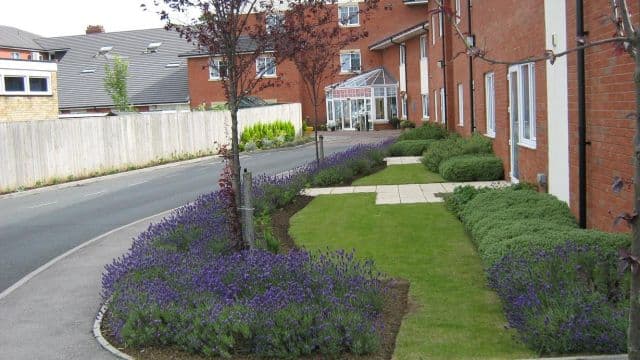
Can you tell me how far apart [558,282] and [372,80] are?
163ft

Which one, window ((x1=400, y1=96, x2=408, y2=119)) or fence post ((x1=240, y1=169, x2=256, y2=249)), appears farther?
window ((x1=400, y1=96, x2=408, y2=119))

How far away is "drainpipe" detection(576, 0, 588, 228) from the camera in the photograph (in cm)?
971

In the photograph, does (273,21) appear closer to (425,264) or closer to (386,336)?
(425,264)

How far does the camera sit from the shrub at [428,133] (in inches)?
1158

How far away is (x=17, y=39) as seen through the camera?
217 ft

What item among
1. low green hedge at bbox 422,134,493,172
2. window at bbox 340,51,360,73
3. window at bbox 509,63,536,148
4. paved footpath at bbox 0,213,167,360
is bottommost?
paved footpath at bbox 0,213,167,360

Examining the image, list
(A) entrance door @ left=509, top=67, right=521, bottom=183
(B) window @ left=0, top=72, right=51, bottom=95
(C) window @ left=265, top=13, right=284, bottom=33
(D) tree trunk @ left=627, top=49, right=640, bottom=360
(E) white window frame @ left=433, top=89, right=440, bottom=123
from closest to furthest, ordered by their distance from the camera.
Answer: (D) tree trunk @ left=627, top=49, right=640, bottom=360
(C) window @ left=265, top=13, right=284, bottom=33
(A) entrance door @ left=509, top=67, right=521, bottom=183
(E) white window frame @ left=433, top=89, right=440, bottom=123
(B) window @ left=0, top=72, right=51, bottom=95

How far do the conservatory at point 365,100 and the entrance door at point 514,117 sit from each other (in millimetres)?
39340

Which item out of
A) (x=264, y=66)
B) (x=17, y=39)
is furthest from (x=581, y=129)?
(x=17, y=39)

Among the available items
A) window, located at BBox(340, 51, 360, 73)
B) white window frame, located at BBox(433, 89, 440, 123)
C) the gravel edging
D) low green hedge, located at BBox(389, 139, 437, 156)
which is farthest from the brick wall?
the gravel edging

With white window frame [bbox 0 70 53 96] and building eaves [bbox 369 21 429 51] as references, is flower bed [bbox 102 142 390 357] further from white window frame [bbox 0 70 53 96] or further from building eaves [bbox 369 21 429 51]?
white window frame [bbox 0 70 53 96]

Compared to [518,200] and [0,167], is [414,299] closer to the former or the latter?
[518,200]

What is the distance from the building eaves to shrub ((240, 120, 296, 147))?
837 centimetres

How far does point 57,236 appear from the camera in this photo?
1460 cm
